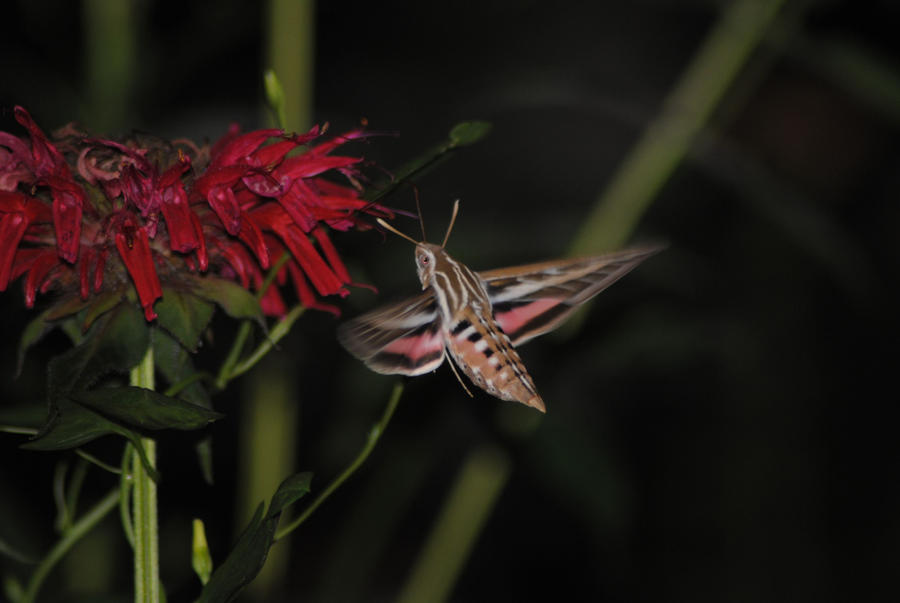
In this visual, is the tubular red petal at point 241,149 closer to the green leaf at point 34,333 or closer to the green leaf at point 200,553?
the green leaf at point 34,333

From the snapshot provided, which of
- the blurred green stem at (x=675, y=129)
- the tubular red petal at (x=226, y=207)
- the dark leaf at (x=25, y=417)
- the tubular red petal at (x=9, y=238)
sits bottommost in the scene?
the dark leaf at (x=25, y=417)

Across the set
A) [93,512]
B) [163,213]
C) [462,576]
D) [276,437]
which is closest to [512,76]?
[276,437]

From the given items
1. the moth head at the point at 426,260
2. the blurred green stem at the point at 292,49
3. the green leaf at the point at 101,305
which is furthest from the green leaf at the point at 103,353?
the blurred green stem at the point at 292,49

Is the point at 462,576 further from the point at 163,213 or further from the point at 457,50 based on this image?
the point at 163,213

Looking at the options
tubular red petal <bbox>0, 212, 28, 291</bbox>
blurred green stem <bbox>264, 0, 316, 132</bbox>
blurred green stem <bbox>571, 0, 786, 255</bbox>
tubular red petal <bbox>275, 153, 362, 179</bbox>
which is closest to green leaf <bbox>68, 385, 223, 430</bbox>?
tubular red petal <bbox>0, 212, 28, 291</bbox>

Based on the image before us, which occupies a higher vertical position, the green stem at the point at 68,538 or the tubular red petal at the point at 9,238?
the tubular red petal at the point at 9,238

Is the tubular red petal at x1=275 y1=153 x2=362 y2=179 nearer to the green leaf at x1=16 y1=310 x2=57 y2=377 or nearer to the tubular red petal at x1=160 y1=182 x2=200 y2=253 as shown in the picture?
the tubular red petal at x1=160 y1=182 x2=200 y2=253

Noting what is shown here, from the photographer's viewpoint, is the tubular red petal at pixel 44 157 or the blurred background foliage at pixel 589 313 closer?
the tubular red petal at pixel 44 157
